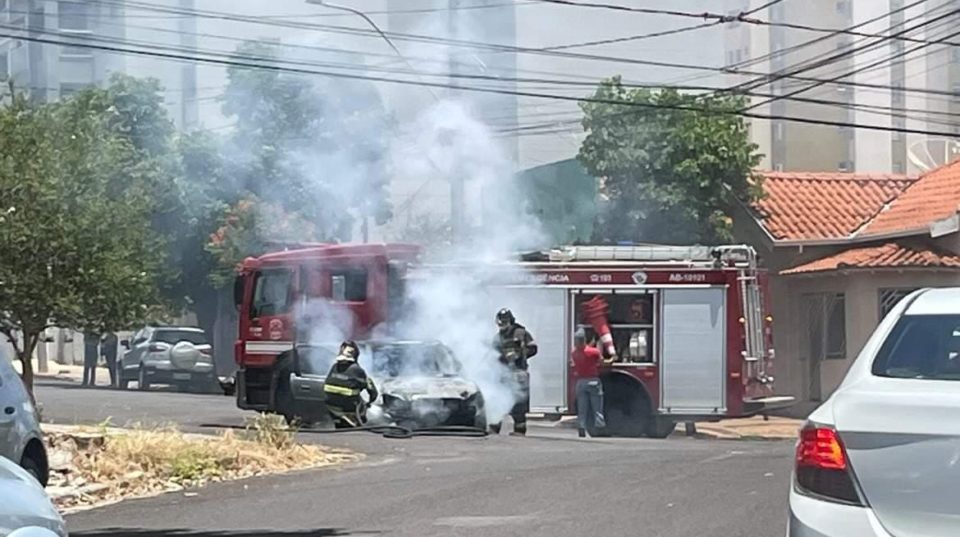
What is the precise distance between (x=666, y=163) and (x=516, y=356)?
996 cm

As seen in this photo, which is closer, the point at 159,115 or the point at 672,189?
the point at 672,189

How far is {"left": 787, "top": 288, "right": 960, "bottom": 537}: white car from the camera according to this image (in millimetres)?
5211

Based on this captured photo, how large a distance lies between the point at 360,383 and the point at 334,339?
2.46 m

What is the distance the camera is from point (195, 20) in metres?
27.4

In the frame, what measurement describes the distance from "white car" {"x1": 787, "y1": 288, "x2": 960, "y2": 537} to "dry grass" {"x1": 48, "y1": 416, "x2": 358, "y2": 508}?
8.89 metres

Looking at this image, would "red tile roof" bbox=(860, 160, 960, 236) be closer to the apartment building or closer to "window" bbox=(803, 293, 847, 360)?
"window" bbox=(803, 293, 847, 360)

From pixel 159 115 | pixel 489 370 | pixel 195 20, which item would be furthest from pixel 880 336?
pixel 159 115

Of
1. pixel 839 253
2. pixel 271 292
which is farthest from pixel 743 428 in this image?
pixel 271 292

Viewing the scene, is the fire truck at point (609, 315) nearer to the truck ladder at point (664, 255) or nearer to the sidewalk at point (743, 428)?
the truck ladder at point (664, 255)

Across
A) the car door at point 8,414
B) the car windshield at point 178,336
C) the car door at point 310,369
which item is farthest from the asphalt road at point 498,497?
the car windshield at point 178,336

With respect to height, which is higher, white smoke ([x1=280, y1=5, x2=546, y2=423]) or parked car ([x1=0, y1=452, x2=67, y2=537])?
white smoke ([x1=280, y1=5, x2=546, y2=423])

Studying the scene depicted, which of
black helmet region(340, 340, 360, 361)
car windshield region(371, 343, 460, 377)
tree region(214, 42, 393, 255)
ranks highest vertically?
tree region(214, 42, 393, 255)

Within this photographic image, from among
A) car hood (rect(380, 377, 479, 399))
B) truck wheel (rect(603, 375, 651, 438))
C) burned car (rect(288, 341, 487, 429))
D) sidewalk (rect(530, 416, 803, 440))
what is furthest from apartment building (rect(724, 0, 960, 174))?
car hood (rect(380, 377, 479, 399))

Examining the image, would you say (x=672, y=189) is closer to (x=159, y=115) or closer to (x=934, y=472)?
(x=159, y=115)
